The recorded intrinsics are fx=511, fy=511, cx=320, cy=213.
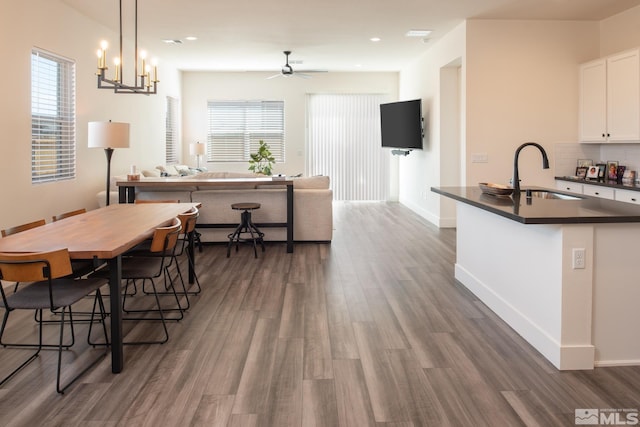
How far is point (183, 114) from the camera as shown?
11672mm

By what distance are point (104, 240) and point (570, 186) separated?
5750 mm

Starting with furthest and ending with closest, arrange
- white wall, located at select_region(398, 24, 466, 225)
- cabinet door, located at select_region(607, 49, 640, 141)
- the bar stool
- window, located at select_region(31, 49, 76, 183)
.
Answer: white wall, located at select_region(398, 24, 466, 225)
the bar stool
cabinet door, located at select_region(607, 49, 640, 141)
window, located at select_region(31, 49, 76, 183)

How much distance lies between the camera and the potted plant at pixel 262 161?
10.7m

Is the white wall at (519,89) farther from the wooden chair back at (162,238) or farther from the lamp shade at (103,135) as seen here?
the wooden chair back at (162,238)

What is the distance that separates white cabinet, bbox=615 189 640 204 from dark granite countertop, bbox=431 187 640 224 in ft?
6.28

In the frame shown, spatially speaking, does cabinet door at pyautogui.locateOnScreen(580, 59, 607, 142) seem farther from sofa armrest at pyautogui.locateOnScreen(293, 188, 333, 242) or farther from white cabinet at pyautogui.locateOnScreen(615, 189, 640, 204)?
sofa armrest at pyautogui.locateOnScreen(293, 188, 333, 242)

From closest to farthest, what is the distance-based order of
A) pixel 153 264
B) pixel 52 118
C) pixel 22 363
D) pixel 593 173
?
pixel 22 363 < pixel 153 264 < pixel 52 118 < pixel 593 173

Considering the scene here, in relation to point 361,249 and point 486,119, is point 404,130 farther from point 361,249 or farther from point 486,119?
point 361,249

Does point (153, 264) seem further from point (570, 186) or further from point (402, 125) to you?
point (402, 125)

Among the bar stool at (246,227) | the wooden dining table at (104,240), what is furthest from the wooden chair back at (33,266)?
the bar stool at (246,227)

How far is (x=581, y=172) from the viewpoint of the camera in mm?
6766

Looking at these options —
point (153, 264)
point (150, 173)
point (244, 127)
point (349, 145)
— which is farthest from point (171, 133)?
point (153, 264)

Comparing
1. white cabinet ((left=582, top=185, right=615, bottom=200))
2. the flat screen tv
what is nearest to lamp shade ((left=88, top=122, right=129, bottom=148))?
the flat screen tv

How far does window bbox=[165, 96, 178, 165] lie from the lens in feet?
35.2
